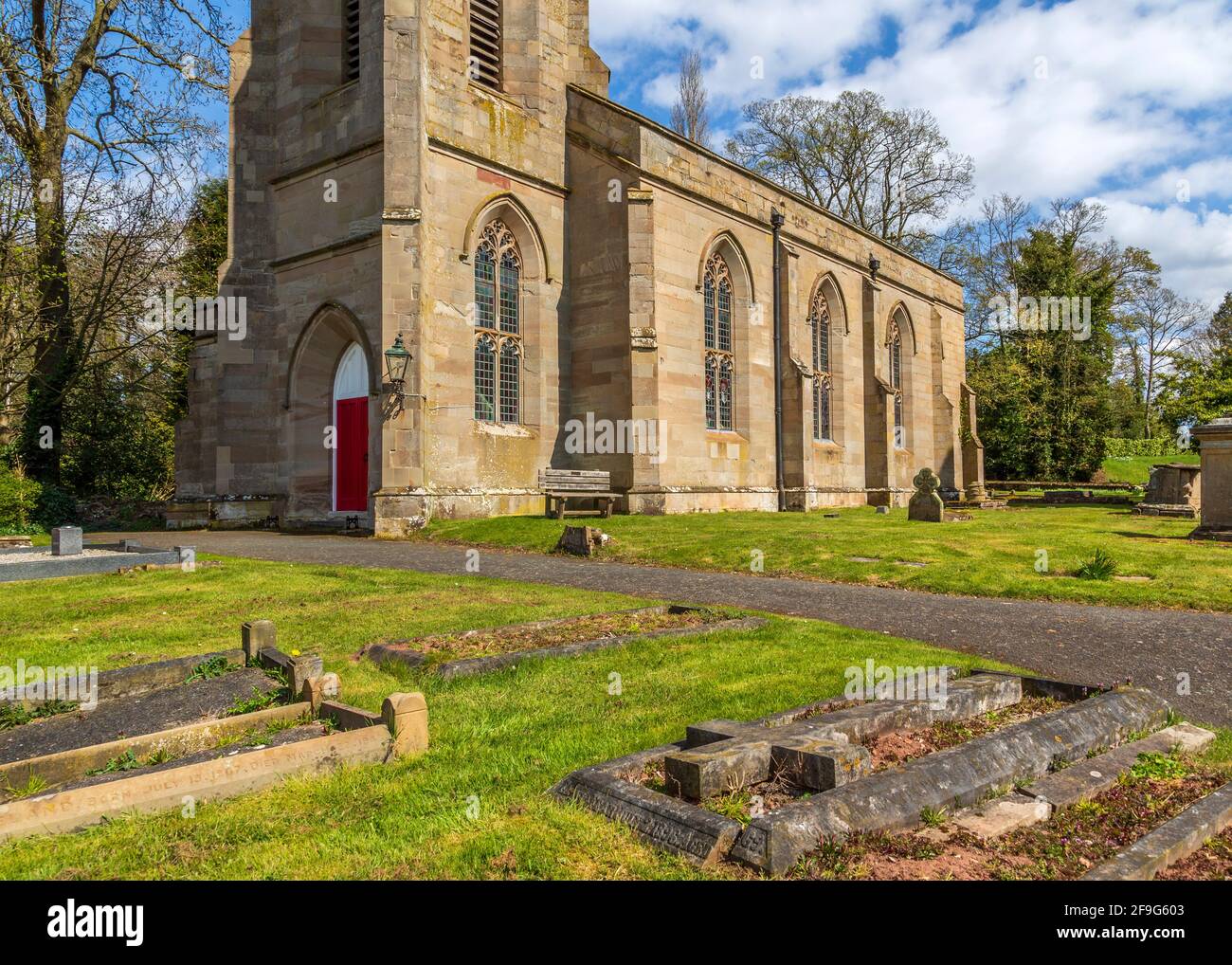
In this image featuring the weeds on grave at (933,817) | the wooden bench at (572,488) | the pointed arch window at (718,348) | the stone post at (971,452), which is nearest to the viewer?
the weeds on grave at (933,817)

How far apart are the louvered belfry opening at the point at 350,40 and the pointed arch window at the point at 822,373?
16272 mm

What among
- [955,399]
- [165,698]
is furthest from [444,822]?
[955,399]

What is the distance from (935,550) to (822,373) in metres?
16.4

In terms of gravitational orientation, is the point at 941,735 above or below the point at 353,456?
below

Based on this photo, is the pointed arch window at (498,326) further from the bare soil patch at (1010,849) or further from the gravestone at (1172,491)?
the gravestone at (1172,491)

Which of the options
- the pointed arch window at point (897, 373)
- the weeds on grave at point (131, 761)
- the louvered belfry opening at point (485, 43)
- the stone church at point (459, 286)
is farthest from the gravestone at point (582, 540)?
the pointed arch window at point (897, 373)

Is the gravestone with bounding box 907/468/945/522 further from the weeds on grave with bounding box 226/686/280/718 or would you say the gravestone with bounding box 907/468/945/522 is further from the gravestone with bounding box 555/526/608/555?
the weeds on grave with bounding box 226/686/280/718

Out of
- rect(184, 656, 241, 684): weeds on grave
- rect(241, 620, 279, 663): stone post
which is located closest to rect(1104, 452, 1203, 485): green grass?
rect(241, 620, 279, 663): stone post

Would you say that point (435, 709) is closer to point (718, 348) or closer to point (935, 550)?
point (935, 550)

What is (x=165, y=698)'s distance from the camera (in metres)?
5.63

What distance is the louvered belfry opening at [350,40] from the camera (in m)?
20.4

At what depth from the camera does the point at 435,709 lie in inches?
202

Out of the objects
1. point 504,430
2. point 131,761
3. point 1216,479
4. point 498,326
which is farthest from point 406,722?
point 498,326
